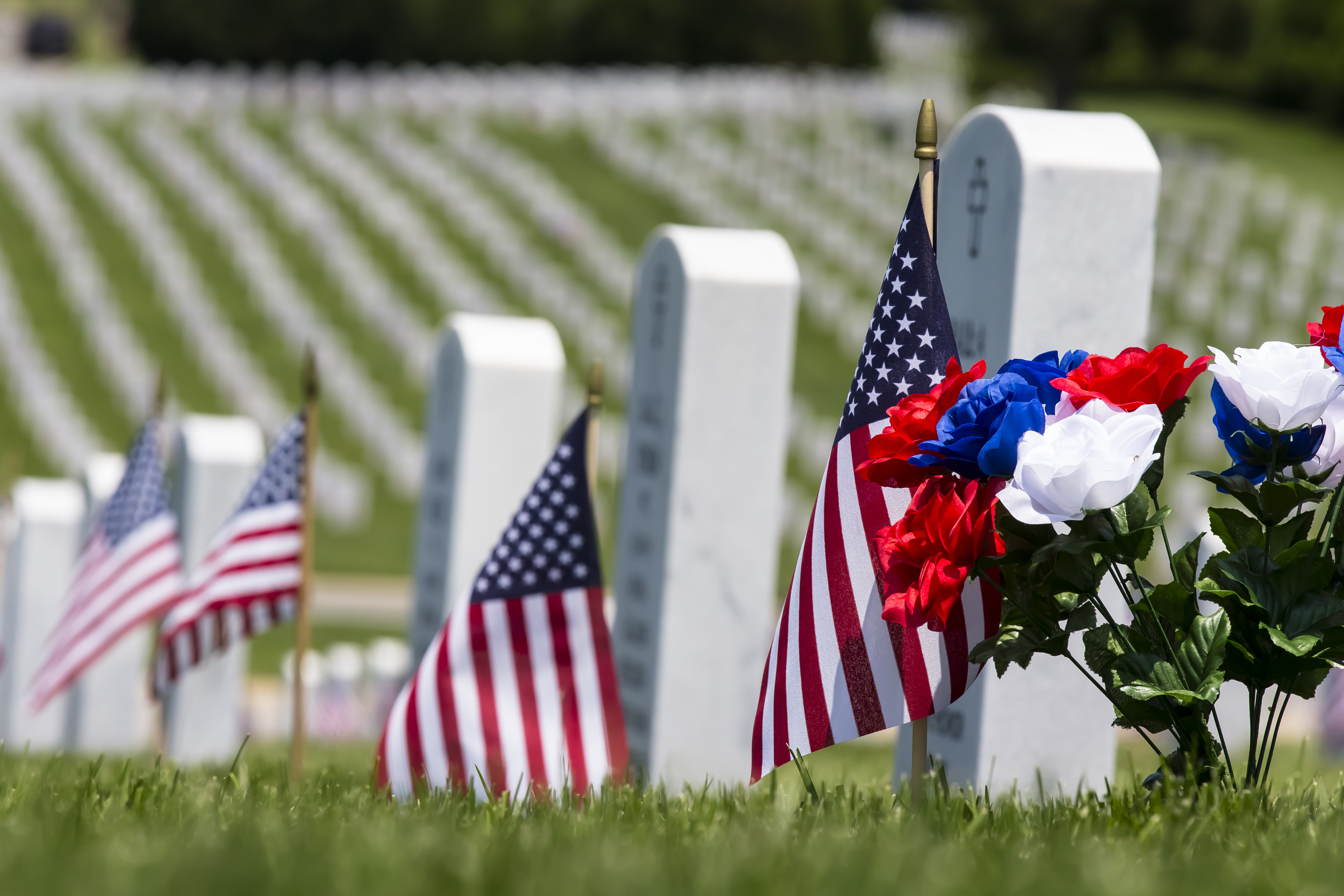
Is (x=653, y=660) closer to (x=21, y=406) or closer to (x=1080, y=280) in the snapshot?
(x=1080, y=280)

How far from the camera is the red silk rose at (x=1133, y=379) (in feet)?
11.0

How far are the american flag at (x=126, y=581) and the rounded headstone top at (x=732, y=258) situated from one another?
344 cm

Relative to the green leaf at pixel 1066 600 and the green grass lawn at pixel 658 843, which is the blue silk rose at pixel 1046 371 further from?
the green grass lawn at pixel 658 843

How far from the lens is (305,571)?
24.0 ft

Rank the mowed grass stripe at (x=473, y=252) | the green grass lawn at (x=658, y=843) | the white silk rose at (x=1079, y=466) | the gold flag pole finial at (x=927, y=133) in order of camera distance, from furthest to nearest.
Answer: the mowed grass stripe at (x=473, y=252), the gold flag pole finial at (x=927, y=133), the white silk rose at (x=1079, y=466), the green grass lawn at (x=658, y=843)

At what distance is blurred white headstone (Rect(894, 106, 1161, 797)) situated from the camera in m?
5.42

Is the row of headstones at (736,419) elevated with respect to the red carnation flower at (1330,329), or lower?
lower

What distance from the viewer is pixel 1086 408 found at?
329cm

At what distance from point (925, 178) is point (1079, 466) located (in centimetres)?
129

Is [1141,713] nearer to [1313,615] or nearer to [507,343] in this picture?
[1313,615]

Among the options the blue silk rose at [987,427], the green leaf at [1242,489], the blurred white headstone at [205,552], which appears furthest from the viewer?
the blurred white headstone at [205,552]

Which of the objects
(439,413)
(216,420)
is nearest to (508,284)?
(216,420)

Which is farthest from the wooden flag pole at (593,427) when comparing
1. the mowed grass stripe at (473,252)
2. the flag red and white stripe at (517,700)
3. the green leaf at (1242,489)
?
the mowed grass stripe at (473,252)

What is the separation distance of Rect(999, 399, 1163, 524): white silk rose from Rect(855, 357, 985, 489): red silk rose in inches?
9.6
